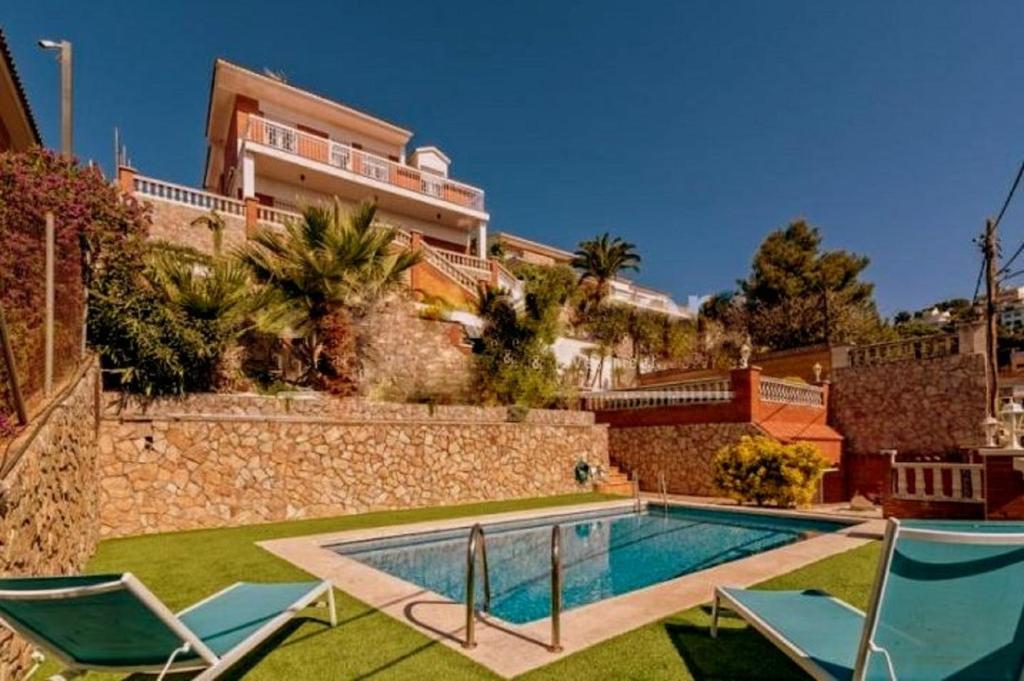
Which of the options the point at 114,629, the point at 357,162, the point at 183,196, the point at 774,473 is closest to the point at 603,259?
the point at 357,162

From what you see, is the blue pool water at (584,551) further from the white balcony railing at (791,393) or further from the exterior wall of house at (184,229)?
the exterior wall of house at (184,229)

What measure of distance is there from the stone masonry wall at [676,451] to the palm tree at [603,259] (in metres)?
12.0

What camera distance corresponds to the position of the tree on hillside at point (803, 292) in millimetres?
26172

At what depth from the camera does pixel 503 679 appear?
12.2ft

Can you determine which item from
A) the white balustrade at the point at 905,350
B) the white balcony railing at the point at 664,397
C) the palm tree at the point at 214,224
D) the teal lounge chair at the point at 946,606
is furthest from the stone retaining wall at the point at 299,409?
the teal lounge chair at the point at 946,606

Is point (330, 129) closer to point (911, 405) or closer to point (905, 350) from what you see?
point (905, 350)

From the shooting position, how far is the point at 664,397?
58.7ft

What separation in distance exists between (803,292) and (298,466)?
26321 millimetres

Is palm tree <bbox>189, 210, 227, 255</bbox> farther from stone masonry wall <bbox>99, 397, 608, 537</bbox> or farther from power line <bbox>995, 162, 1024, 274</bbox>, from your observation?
power line <bbox>995, 162, 1024, 274</bbox>

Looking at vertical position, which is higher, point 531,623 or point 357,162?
point 357,162

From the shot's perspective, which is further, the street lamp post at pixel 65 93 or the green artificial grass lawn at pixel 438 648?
the street lamp post at pixel 65 93

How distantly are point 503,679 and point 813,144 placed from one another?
18662mm

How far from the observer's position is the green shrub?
40.8 feet

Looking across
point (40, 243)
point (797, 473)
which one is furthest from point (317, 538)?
point (797, 473)
